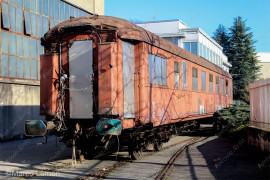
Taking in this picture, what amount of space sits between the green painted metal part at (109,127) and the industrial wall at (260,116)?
4.20 meters

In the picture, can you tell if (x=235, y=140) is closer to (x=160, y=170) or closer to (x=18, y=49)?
(x=160, y=170)

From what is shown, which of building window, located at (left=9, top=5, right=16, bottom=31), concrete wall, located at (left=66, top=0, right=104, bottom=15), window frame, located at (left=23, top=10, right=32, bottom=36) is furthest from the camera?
concrete wall, located at (left=66, top=0, right=104, bottom=15)

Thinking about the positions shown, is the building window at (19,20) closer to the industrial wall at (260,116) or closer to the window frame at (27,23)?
the window frame at (27,23)

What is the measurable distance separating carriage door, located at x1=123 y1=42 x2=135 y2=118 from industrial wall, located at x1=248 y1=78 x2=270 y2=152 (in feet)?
12.5

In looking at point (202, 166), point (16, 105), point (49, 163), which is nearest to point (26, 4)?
point (16, 105)

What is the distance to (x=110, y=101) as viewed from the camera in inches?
329

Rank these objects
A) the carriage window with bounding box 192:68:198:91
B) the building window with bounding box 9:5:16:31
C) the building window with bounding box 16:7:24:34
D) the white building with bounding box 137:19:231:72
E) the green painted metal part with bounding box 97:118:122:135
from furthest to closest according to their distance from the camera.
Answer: the white building with bounding box 137:19:231:72, the building window with bounding box 16:7:24:34, the building window with bounding box 9:5:16:31, the carriage window with bounding box 192:68:198:91, the green painted metal part with bounding box 97:118:122:135

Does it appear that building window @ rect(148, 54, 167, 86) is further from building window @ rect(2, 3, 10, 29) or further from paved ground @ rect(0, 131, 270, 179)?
building window @ rect(2, 3, 10, 29)

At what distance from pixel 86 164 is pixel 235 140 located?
7437 mm

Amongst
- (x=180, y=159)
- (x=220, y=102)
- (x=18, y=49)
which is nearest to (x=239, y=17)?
(x=220, y=102)

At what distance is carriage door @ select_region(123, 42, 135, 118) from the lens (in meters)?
8.92

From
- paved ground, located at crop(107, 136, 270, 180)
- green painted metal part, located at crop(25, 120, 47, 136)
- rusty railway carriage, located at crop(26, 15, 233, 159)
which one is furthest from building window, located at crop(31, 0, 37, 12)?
paved ground, located at crop(107, 136, 270, 180)

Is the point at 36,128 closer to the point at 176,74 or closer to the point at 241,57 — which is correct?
the point at 176,74

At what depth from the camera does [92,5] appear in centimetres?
2558
